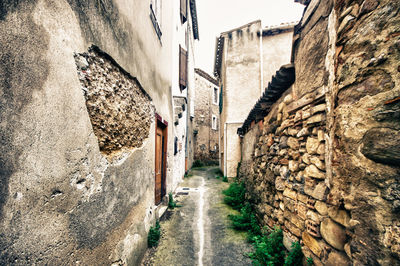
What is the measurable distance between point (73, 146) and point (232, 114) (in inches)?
297

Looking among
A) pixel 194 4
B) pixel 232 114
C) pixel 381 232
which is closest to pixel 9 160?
pixel 381 232

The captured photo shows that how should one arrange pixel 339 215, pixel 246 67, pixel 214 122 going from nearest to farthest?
pixel 339 215
pixel 246 67
pixel 214 122

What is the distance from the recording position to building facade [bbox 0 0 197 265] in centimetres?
86

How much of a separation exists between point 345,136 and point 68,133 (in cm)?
203

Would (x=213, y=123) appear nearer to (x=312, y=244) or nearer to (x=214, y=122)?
(x=214, y=122)

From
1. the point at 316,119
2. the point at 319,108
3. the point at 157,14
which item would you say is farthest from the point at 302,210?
the point at 157,14

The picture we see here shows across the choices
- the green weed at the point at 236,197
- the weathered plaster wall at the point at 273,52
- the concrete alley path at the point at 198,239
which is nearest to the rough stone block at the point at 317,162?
the concrete alley path at the point at 198,239

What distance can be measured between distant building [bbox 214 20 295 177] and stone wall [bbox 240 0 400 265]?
574 centimetres

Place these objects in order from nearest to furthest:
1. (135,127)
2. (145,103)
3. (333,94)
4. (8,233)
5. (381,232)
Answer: (8,233) → (381,232) → (333,94) → (135,127) → (145,103)

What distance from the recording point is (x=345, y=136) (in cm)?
140

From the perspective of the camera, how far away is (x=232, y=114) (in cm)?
835

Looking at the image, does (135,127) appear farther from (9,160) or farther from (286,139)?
(286,139)

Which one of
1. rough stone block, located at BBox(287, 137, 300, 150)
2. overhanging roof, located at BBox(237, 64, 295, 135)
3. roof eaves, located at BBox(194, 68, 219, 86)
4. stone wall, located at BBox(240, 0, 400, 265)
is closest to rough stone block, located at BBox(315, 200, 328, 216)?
stone wall, located at BBox(240, 0, 400, 265)

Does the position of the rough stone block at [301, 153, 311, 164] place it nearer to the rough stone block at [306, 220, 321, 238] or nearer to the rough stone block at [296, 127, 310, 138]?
the rough stone block at [296, 127, 310, 138]
